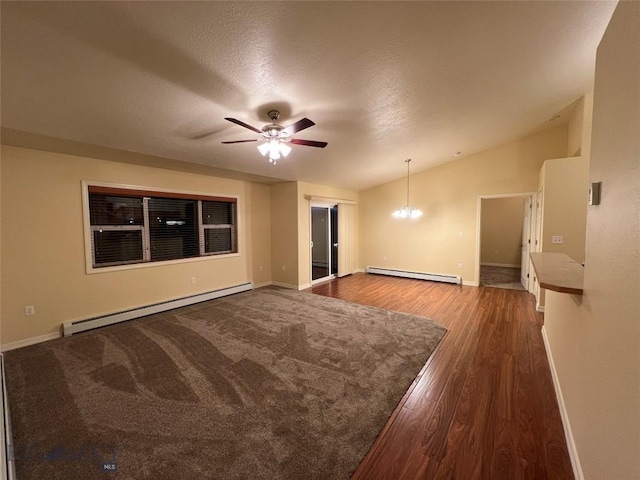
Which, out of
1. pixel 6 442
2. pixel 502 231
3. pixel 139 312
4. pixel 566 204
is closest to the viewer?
pixel 6 442

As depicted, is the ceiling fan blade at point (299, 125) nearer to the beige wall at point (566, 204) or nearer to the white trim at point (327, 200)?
the white trim at point (327, 200)

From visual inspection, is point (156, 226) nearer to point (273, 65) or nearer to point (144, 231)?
point (144, 231)

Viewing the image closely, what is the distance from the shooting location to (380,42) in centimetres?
217

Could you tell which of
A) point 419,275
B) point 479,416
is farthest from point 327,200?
point 479,416

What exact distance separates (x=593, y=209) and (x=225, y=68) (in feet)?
9.23

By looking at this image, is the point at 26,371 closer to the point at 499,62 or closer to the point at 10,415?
the point at 10,415

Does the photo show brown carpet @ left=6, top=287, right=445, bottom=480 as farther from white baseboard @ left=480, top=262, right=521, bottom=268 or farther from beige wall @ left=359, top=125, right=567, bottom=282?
white baseboard @ left=480, top=262, right=521, bottom=268

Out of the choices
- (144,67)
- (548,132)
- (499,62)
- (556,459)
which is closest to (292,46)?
(144,67)

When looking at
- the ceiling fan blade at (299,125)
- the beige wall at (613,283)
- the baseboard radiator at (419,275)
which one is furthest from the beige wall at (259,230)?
the beige wall at (613,283)

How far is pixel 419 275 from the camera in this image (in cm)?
673

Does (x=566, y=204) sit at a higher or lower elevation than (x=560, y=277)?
higher

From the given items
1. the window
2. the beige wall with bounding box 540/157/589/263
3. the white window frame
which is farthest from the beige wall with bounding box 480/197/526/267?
the window

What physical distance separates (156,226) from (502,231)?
9062 mm

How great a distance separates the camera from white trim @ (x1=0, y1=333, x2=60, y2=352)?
3.14 meters
